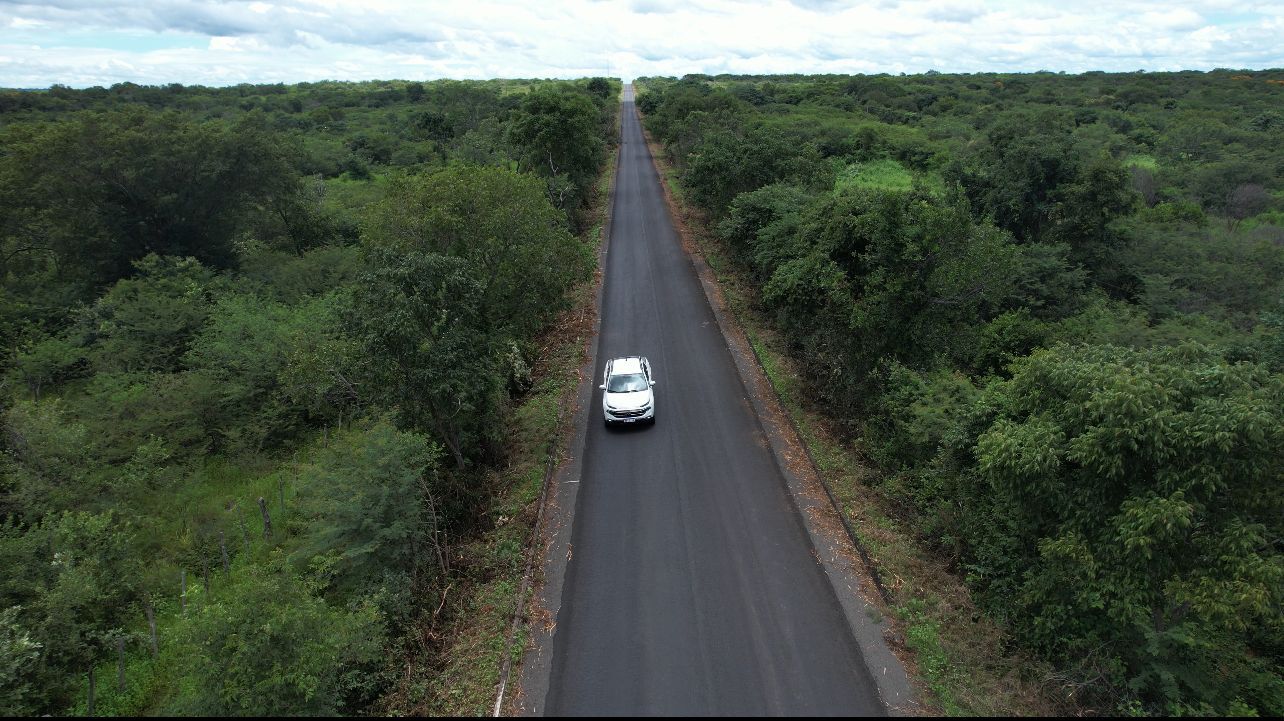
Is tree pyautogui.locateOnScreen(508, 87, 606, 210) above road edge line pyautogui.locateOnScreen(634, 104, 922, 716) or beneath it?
above

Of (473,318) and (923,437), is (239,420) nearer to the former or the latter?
(473,318)

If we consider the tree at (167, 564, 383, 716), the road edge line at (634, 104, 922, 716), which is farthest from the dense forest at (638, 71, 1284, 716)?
the tree at (167, 564, 383, 716)

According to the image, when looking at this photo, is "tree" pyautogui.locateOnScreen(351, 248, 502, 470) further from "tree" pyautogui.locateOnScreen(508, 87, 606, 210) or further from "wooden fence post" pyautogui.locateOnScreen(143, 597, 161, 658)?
"tree" pyautogui.locateOnScreen(508, 87, 606, 210)

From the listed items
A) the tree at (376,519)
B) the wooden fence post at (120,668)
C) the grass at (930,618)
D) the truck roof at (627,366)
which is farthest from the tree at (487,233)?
the wooden fence post at (120,668)

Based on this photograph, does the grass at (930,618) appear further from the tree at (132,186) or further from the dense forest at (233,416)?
the tree at (132,186)

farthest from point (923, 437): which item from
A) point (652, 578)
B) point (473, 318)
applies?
point (473, 318)
